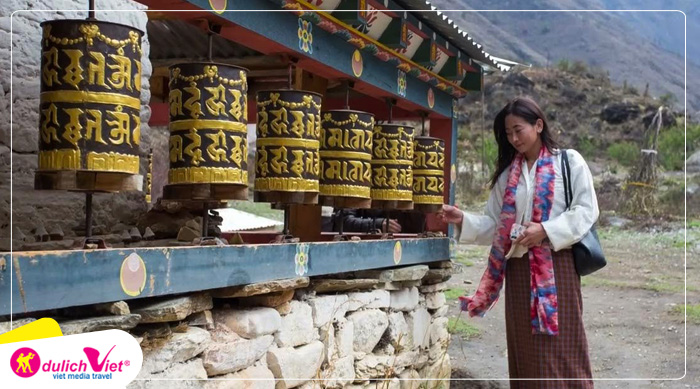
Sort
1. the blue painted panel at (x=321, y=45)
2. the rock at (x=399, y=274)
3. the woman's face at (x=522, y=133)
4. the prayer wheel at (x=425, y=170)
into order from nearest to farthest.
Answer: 1. the blue painted panel at (x=321, y=45)
2. the woman's face at (x=522, y=133)
3. the rock at (x=399, y=274)
4. the prayer wheel at (x=425, y=170)

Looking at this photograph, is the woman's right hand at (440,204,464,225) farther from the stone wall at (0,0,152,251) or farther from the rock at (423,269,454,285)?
the stone wall at (0,0,152,251)

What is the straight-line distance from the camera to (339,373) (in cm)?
425

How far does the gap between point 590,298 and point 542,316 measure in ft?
24.2

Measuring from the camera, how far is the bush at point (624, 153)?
2542 cm

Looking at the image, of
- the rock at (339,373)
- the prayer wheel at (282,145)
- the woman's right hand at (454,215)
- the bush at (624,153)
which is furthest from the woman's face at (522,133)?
the bush at (624,153)

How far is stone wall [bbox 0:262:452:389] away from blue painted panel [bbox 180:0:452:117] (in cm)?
108

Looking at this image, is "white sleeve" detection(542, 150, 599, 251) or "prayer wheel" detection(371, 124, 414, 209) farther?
"prayer wheel" detection(371, 124, 414, 209)

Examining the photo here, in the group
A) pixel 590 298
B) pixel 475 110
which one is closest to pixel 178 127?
pixel 590 298

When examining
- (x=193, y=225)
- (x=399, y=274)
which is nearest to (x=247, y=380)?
(x=193, y=225)

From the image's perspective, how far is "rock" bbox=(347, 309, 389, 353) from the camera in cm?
452

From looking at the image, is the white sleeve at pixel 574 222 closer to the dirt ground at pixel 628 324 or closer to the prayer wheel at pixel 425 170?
the prayer wheel at pixel 425 170

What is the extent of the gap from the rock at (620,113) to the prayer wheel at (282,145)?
99.9 ft

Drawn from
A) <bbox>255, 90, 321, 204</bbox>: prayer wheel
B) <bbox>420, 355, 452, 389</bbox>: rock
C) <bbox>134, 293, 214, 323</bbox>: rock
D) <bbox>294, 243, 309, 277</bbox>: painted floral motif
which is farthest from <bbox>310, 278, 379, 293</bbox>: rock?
<bbox>420, 355, 452, 389</bbox>: rock

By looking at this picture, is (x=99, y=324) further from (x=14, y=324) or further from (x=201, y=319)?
(x=201, y=319)
